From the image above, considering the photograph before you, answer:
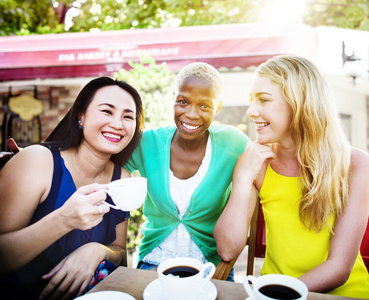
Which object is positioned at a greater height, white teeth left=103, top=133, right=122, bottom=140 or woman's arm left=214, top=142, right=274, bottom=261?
white teeth left=103, top=133, right=122, bottom=140

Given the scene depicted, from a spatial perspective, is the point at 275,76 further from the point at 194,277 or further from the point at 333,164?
the point at 194,277

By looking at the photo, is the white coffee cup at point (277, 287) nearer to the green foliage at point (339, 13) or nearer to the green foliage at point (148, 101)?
the green foliage at point (148, 101)

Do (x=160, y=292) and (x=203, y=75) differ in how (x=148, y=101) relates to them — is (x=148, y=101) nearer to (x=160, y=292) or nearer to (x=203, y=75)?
(x=203, y=75)

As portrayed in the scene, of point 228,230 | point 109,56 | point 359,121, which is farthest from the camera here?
point 359,121

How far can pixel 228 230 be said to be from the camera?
1.58 metres

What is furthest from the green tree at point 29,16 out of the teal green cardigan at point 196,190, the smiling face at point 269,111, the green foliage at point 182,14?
the smiling face at point 269,111

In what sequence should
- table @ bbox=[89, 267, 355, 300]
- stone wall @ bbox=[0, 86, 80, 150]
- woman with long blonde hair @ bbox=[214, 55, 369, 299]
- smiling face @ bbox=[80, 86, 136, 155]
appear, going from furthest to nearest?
stone wall @ bbox=[0, 86, 80, 150] < smiling face @ bbox=[80, 86, 136, 155] < woman with long blonde hair @ bbox=[214, 55, 369, 299] < table @ bbox=[89, 267, 355, 300]

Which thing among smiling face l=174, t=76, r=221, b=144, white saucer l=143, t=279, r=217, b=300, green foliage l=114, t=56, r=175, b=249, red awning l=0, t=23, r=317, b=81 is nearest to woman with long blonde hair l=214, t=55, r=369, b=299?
smiling face l=174, t=76, r=221, b=144

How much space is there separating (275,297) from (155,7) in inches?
216

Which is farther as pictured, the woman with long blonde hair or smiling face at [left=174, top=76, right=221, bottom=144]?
smiling face at [left=174, top=76, right=221, bottom=144]

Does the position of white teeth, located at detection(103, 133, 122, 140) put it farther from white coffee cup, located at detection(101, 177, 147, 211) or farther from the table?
the table

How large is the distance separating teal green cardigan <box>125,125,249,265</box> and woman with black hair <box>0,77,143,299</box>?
0.20 m

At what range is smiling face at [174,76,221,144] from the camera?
5.79ft

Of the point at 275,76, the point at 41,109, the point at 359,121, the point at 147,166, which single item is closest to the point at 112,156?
the point at 147,166
